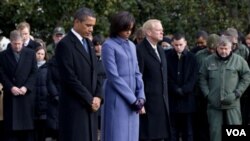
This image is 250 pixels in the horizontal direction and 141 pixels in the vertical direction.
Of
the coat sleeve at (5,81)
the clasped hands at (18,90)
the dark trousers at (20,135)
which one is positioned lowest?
the dark trousers at (20,135)

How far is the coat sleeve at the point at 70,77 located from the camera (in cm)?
925

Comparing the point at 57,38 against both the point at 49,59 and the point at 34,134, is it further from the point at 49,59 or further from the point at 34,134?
the point at 34,134

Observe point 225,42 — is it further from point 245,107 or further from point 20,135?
point 20,135

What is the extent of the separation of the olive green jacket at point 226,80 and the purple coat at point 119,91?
2.80 metres

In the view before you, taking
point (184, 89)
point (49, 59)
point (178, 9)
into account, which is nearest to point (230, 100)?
point (184, 89)

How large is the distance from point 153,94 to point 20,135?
7.92ft

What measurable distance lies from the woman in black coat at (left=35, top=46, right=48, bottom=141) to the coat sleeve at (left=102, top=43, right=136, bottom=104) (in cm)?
285

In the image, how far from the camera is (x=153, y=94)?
11125 mm

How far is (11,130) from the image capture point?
39.3 ft

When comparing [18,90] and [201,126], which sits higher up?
[18,90]

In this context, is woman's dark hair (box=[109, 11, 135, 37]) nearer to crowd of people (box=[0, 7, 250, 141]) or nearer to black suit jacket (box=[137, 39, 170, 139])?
crowd of people (box=[0, 7, 250, 141])

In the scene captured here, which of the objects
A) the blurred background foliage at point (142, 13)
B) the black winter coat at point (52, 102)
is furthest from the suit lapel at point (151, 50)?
the blurred background foliage at point (142, 13)

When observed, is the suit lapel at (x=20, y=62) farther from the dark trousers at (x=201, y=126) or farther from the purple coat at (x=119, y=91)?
the dark trousers at (x=201, y=126)

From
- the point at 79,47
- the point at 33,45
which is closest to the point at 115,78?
the point at 79,47
